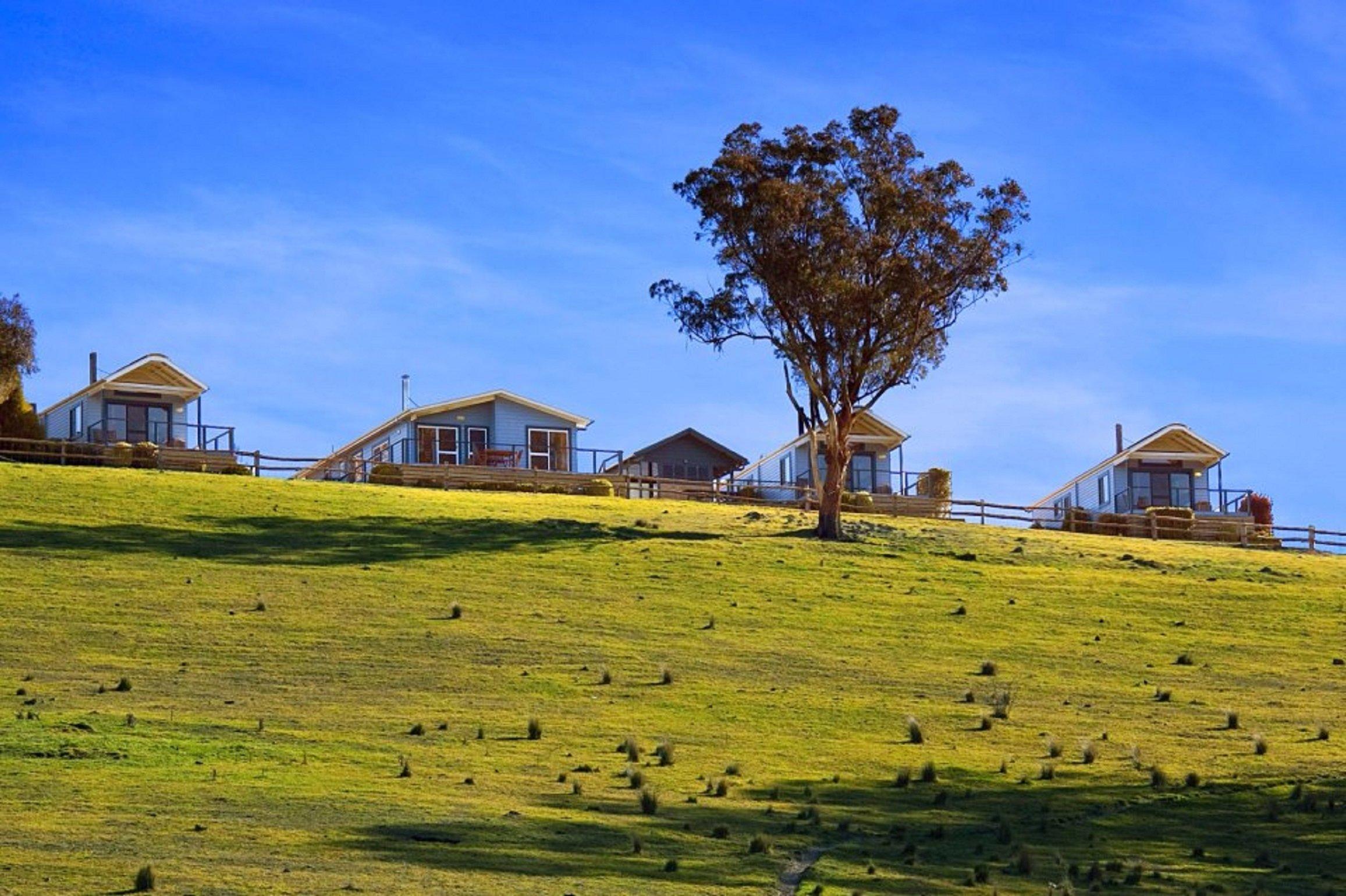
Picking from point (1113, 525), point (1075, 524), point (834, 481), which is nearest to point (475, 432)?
point (1075, 524)

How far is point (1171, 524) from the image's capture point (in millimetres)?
88375

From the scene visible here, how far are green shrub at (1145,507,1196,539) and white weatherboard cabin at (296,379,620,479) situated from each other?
24.3m

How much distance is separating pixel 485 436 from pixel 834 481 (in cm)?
3186

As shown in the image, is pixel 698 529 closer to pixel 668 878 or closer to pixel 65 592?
pixel 65 592

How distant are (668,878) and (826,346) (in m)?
45.5

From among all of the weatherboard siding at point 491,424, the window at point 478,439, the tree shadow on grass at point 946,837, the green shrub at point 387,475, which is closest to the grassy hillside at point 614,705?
the tree shadow on grass at point 946,837

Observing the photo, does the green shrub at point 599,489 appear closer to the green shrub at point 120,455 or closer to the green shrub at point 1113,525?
the green shrub at point 120,455

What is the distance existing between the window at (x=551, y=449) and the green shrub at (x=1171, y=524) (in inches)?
1056

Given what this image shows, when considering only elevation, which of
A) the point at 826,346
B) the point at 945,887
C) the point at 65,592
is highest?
the point at 826,346

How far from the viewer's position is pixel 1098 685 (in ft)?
149

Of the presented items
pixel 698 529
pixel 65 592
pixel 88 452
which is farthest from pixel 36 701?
pixel 88 452

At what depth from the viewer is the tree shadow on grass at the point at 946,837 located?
27.0 m

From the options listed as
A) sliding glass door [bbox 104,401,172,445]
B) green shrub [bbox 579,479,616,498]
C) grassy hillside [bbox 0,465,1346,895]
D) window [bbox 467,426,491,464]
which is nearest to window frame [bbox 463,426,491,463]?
window [bbox 467,426,491,464]

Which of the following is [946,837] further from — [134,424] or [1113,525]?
[134,424]
